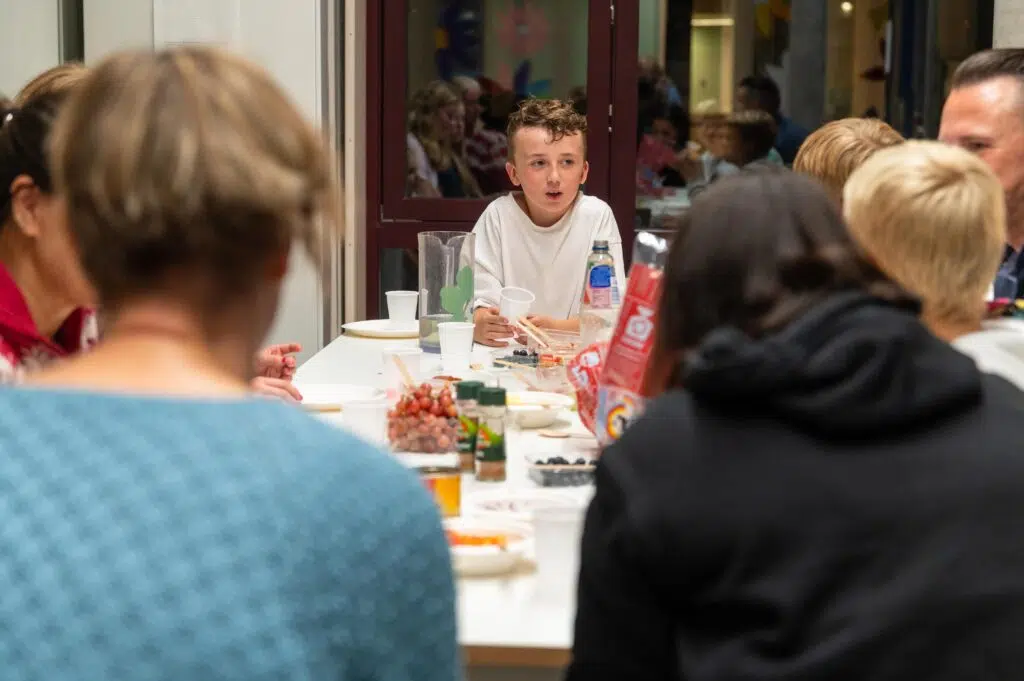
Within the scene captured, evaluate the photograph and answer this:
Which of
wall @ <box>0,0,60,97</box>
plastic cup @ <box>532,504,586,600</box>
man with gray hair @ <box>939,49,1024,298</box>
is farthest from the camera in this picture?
wall @ <box>0,0,60,97</box>

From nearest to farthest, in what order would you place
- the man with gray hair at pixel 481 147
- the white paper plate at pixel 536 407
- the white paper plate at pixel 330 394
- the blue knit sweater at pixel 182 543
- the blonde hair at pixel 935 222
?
the blue knit sweater at pixel 182 543 < the blonde hair at pixel 935 222 < the white paper plate at pixel 536 407 < the white paper plate at pixel 330 394 < the man with gray hair at pixel 481 147

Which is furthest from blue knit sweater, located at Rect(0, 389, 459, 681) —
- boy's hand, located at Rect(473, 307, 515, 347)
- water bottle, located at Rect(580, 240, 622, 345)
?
boy's hand, located at Rect(473, 307, 515, 347)

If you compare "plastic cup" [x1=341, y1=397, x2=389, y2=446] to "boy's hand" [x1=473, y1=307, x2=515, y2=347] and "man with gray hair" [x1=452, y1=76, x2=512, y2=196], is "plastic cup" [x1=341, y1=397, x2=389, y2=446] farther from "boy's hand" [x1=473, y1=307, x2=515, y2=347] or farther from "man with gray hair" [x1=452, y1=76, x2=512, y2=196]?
"man with gray hair" [x1=452, y1=76, x2=512, y2=196]

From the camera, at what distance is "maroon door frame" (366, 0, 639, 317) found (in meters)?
5.05

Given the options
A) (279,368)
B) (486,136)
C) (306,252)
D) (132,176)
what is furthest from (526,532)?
(486,136)

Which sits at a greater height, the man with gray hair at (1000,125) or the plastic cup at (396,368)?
the man with gray hair at (1000,125)

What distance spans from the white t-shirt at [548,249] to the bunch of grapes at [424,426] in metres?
1.78

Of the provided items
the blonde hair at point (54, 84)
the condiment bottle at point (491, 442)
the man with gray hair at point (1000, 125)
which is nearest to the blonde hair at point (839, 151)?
the man with gray hair at point (1000, 125)

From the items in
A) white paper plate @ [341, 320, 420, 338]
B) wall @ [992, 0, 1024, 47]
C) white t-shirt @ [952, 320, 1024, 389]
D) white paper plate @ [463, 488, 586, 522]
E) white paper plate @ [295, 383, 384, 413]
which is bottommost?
white paper plate @ [341, 320, 420, 338]

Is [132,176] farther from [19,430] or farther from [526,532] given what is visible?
[526,532]

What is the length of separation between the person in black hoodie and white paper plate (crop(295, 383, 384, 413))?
148cm

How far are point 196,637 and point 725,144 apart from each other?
455cm

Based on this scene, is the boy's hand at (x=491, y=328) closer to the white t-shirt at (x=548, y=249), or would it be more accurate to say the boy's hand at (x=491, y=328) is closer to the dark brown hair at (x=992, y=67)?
the white t-shirt at (x=548, y=249)

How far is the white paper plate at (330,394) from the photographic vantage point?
103 inches
